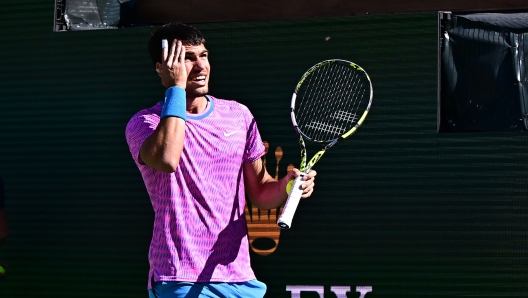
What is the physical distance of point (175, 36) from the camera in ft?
10.6

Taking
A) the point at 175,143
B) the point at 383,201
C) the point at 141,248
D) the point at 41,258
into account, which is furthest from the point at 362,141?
the point at 175,143

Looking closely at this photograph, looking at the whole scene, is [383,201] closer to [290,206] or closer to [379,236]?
[379,236]

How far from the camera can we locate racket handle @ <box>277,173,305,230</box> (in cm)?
308

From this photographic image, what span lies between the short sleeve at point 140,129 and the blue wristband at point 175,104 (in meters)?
0.13

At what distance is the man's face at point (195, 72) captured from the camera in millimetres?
3191

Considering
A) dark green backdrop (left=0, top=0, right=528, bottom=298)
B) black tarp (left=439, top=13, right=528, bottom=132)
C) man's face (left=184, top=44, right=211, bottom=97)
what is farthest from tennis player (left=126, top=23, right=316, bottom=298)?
black tarp (left=439, top=13, right=528, bottom=132)

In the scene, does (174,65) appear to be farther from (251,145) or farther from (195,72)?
(251,145)

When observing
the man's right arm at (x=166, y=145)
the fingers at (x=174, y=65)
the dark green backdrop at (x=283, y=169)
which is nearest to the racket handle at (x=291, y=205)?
the man's right arm at (x=166, y=145)

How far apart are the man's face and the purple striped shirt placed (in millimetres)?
90

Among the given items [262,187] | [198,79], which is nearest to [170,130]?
[198,79]

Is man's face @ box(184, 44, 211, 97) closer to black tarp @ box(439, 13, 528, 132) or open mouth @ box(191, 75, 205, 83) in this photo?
open mouth @ box(191, 75, 205, 83)

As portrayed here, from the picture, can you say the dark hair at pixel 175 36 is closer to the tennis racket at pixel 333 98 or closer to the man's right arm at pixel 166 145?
the man's right arm at pixel 166 145

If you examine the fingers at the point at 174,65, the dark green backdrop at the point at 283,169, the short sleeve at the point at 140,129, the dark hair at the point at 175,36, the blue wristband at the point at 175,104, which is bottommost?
the dark green backdrop at the point at 283,169

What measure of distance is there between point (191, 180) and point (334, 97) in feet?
8.31
